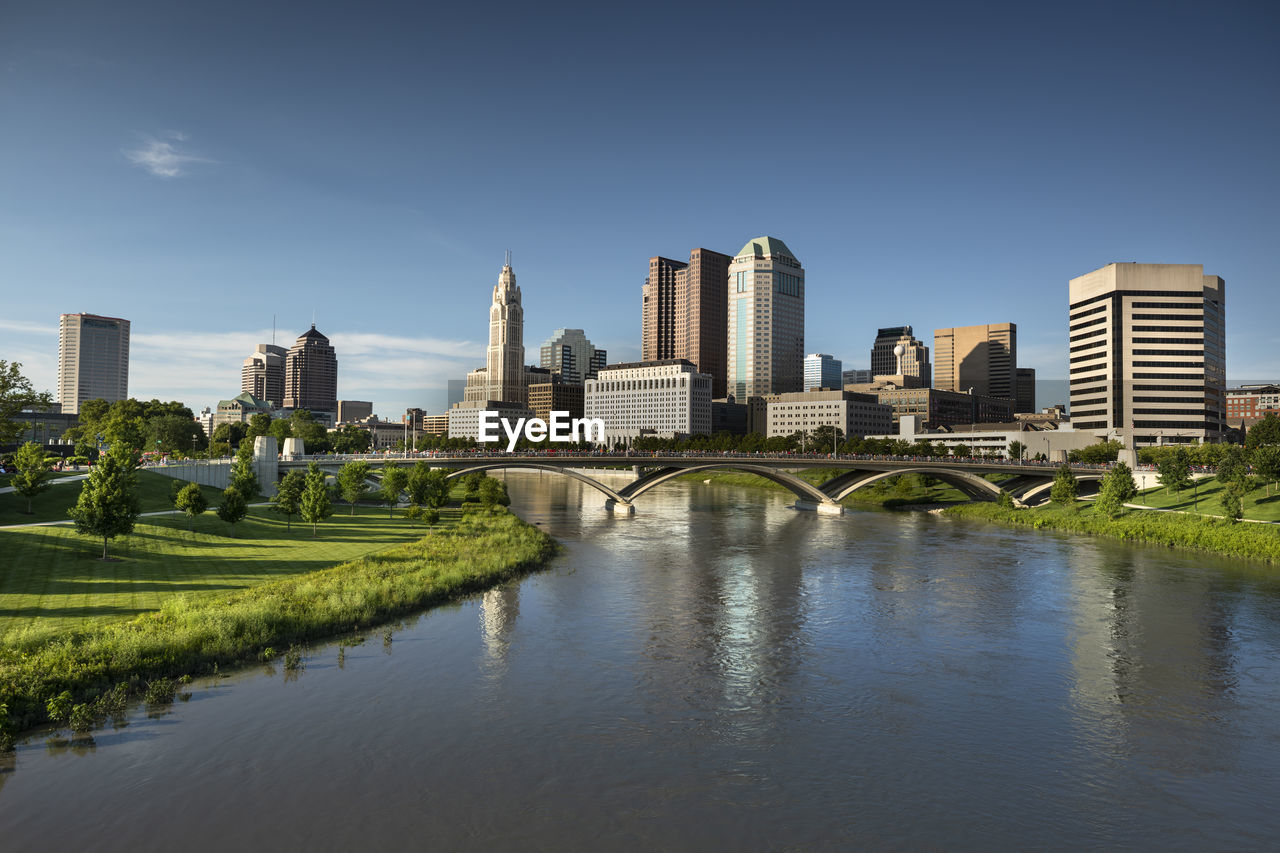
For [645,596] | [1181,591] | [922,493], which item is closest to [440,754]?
[645,596]

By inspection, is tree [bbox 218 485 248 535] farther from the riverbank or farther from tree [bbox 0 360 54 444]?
the riverbank

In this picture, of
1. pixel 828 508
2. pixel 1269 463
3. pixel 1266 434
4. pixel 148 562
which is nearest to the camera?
pixel 148 562

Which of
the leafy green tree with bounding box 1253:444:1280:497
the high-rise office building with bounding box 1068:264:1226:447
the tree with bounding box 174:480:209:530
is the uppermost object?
the high-rise office building with bounding box 1068:264:1226:447

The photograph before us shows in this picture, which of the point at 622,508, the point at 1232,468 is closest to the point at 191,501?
the point at 622,508

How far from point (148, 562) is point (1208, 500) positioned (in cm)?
9606

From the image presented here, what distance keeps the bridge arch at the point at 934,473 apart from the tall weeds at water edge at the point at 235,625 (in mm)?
65143

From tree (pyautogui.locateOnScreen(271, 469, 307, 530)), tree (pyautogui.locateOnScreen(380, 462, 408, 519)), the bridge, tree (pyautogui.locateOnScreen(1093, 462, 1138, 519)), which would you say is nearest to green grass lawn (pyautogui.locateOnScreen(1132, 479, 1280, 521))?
tree (pyautogui.locateOnScreen(1093, 462, 1138, 519))

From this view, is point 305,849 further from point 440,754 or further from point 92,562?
point 92,562

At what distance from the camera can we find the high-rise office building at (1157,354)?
173500 millimetres

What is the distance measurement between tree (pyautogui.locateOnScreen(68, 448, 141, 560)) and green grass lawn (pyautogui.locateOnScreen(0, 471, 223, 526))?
10.7 meters

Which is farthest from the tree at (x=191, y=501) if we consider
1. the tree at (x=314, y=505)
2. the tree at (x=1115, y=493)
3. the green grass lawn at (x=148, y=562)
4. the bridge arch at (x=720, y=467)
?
the tree at (x=1115, y=493)

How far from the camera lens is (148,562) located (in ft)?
138

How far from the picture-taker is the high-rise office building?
17350cm

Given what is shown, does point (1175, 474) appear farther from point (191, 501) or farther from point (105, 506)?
point (105, 506)
